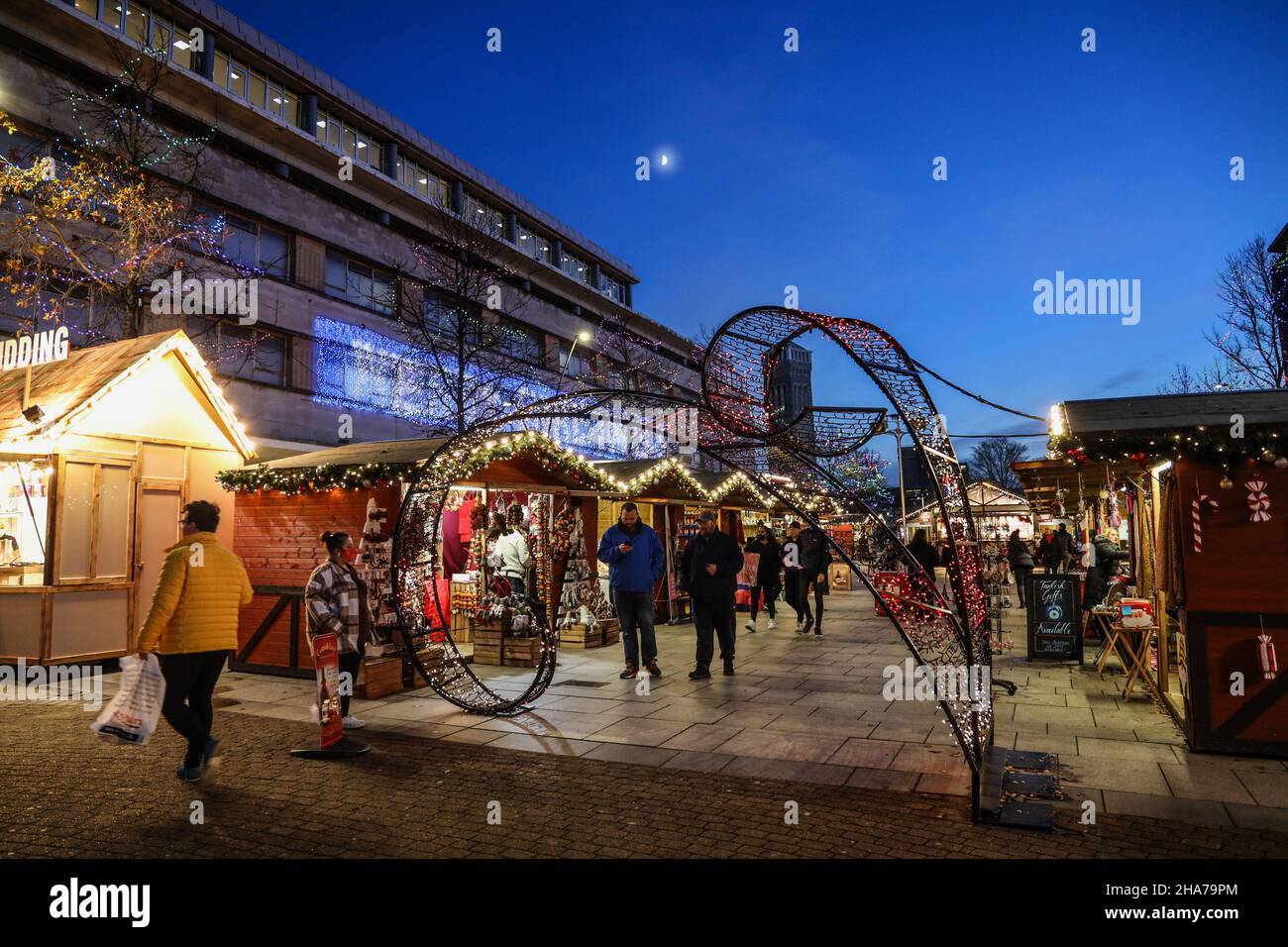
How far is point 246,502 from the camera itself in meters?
10.2

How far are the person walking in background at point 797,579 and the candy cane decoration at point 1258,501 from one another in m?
7.92

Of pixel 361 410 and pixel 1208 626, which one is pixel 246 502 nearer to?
pixel 1208 626

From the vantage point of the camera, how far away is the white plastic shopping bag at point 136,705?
4.92 meters

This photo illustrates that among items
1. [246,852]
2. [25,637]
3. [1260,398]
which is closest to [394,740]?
[246,852]

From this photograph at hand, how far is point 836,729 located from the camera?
21.6ft

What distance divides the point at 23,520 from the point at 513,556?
6.38m

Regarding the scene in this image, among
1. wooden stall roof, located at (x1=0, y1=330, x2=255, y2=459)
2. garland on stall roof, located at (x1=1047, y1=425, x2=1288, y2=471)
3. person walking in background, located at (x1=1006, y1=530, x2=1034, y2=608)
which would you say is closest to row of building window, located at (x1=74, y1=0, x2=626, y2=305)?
wooden stall roof, located at (x1=0, y1=330, x2=255, y2=459)

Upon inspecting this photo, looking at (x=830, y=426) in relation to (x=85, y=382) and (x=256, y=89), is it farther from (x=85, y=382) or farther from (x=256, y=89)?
(x=256, y=89)

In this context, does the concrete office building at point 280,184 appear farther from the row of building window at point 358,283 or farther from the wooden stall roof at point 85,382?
the wooden stall roof at point 85,382

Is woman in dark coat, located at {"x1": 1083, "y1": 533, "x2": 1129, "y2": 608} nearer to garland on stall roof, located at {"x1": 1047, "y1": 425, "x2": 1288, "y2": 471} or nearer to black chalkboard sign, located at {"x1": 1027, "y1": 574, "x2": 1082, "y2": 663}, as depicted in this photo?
black chalkboard sign, located at {"x1": 1027, "y1": 574, "x2": 1082, "y2": 663}

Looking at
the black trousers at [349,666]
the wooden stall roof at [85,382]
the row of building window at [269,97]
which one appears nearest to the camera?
the black trousers at [349,666]

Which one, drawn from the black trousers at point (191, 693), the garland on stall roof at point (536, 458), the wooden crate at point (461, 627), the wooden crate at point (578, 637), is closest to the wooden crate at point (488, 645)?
the wooden crate at point (578, 637)

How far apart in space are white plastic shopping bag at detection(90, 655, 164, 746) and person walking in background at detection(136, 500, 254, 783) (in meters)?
0.10
